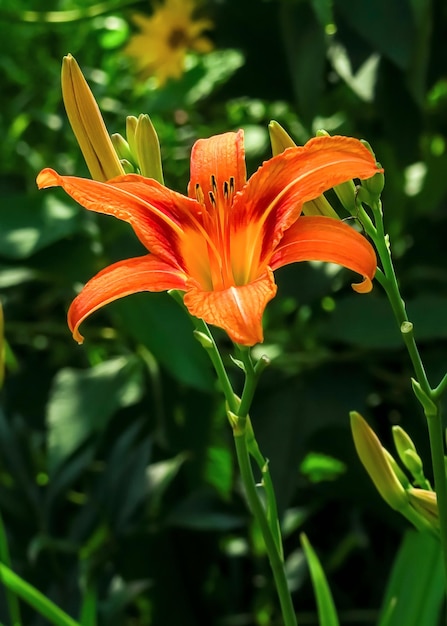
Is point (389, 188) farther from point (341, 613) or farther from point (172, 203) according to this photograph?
point (172, 203)

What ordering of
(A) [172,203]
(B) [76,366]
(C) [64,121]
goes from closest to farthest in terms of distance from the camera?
(A) [172,203] < (C) [64,121] < (B) [76,366]

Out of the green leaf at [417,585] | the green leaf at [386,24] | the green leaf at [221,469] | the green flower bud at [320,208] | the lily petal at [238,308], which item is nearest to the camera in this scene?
the lily petal at [238,308]

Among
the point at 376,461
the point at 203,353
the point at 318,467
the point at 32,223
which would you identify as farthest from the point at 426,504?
the point at 318,467

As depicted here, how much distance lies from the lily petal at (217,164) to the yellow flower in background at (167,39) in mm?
619

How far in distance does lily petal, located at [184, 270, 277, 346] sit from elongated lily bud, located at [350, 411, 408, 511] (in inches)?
4.7

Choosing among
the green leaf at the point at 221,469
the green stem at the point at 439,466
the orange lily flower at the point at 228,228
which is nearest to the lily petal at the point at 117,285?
the orange lily flower at the point at 228,228

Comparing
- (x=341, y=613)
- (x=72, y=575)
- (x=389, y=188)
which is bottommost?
(x=341, y=613)

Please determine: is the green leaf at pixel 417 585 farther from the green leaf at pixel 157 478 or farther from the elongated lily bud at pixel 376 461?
the green leaf at pixel 157 478

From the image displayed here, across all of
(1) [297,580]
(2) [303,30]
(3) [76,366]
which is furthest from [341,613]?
(2) [303,30]

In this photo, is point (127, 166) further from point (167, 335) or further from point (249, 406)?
point (167, 335)

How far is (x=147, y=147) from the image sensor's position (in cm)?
40

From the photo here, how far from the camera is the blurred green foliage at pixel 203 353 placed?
2.58ft

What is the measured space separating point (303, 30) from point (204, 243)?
19.3 inches

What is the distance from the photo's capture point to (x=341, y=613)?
0.94 metres
